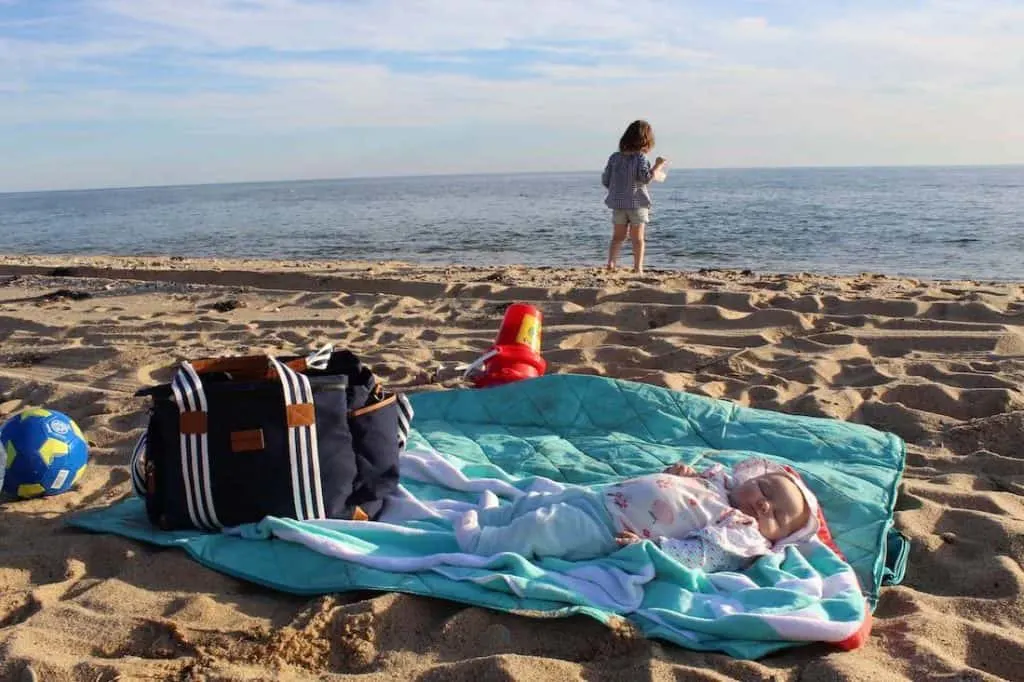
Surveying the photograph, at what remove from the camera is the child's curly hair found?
33.6 ft

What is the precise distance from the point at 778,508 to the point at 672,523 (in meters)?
0.42

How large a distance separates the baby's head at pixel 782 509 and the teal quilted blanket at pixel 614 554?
8cm

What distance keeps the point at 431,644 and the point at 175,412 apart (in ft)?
4.48

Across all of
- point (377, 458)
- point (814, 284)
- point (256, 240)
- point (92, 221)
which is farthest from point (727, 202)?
point (377, 458)

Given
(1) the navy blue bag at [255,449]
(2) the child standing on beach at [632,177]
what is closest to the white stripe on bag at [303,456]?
(1) the navy blue bag at [255,449]

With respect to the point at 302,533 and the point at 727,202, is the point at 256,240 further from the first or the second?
the point at 302,533

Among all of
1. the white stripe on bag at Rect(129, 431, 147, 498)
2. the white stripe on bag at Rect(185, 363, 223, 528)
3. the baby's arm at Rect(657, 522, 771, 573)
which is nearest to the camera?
the baby's arm at Rect(657, 522, 771, 573)

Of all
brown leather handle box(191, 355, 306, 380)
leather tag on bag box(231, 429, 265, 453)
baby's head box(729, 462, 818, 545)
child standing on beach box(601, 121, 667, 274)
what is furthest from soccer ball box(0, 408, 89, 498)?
child standing on beach box(601, 121, 667, 274)

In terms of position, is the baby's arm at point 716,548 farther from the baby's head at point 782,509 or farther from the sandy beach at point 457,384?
the sandy beach at point 457,384

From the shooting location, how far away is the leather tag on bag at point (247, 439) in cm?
320

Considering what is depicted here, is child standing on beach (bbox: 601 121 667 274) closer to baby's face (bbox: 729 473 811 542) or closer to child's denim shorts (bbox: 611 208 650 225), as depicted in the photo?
child's denim shorts (bbox: 611 208 650 225)

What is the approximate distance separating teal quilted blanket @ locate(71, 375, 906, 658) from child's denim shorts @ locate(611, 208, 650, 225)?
235 inches

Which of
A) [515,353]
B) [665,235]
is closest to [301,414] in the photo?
[515,353]

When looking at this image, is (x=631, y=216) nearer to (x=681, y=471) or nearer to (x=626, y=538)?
(x=681, y=471)
